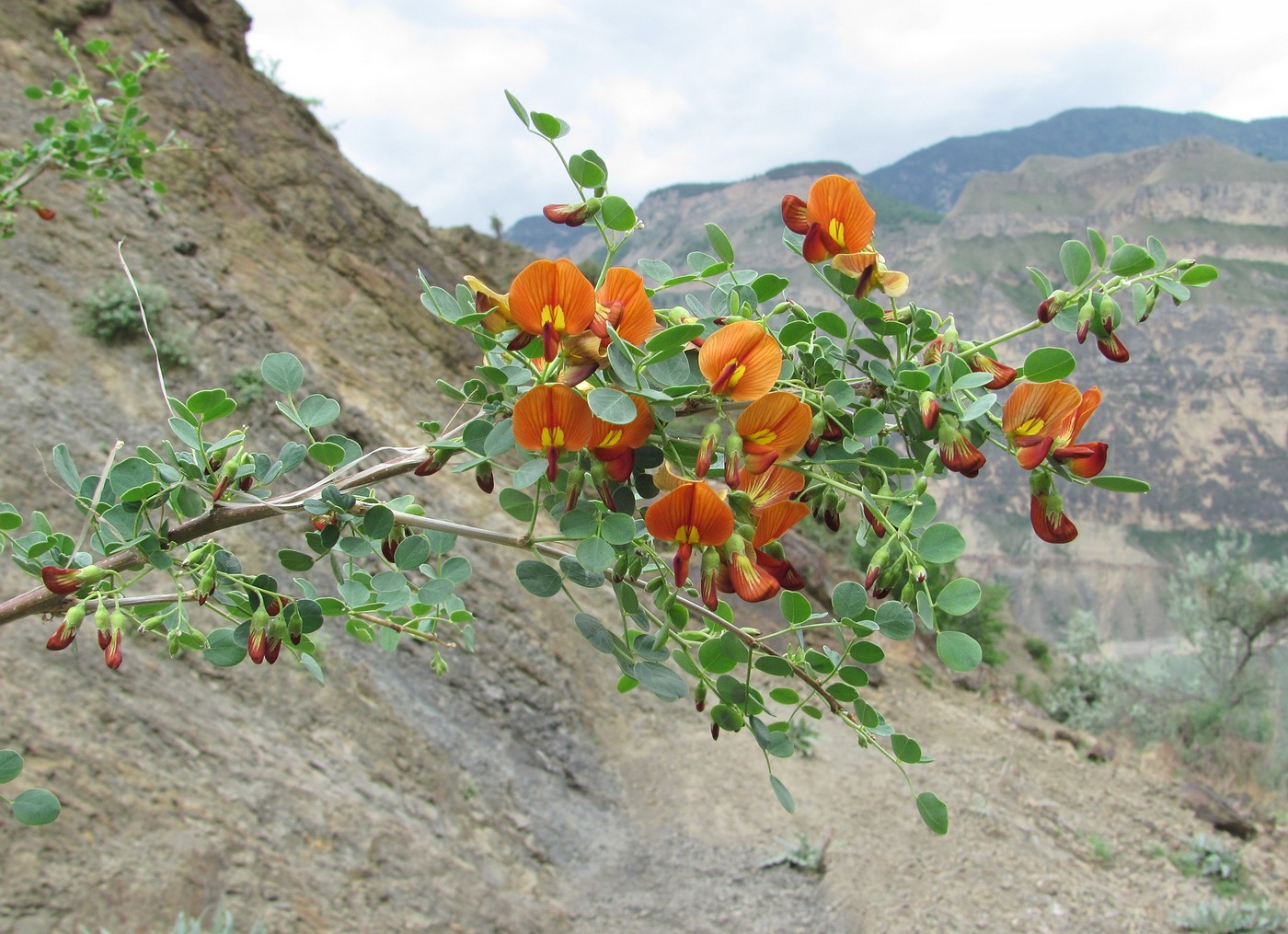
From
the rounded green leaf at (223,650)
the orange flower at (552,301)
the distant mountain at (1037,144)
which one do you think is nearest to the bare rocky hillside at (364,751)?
the rounded green leaf at (223,650)

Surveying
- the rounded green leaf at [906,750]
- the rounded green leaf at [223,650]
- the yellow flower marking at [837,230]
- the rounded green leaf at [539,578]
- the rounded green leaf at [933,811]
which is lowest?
the rounded green leaf at [223,650]

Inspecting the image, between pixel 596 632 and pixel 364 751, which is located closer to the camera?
pixel 596 632

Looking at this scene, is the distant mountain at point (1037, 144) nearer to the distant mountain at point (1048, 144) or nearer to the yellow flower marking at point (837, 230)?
the distant mountain at point (1048, 144)

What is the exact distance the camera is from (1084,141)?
372ft

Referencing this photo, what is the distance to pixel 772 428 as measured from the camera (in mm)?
757

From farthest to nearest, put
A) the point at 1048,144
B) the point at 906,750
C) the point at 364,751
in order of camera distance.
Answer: the point at 1048,144 < the point at 364,751 < the point at 906,750

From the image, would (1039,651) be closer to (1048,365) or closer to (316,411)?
(1048,365)

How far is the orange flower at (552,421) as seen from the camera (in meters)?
0.72

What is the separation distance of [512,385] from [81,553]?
22.7 inches

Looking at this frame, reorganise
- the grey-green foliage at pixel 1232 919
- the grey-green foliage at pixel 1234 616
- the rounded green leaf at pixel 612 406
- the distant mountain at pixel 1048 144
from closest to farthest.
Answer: the rounded green leaf at pixel 612 406
the grey-green foliage at pixel 1232 919
the grey-green foliage at pixel 1234 616
the distant mountain at pixel 1048 144

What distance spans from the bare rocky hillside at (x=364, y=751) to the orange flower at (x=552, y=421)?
105 inches

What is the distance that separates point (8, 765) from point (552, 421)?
809mm

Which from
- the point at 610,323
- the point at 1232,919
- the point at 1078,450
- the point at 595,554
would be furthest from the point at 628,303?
the point at 1232,919

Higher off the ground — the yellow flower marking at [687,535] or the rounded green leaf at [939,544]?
the rounded green leaf at [939,544]
